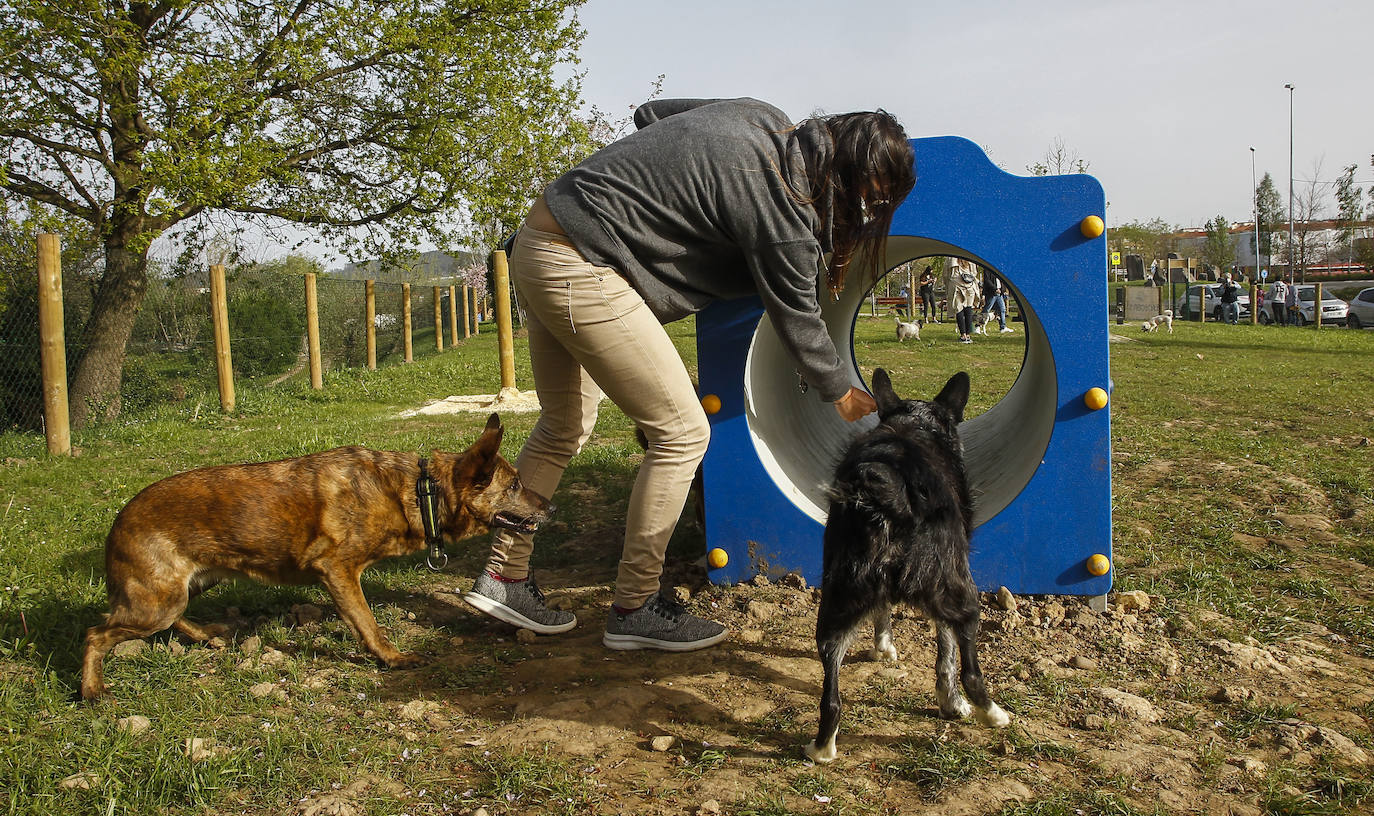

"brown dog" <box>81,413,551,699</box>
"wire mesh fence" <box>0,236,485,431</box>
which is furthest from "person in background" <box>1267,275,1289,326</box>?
"brown dog" <box>81,413,551,699</box>

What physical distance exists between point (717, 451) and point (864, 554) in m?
1.52

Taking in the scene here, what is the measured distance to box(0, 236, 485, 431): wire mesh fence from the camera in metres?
9.62

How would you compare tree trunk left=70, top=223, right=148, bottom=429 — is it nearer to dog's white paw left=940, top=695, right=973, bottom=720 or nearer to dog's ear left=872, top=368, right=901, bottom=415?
dog's ear left=872, top=368, right=901, bottom=415

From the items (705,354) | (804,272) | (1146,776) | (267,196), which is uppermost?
(267,196)

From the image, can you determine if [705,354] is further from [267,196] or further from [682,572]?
[267,196]

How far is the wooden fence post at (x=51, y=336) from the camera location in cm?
829

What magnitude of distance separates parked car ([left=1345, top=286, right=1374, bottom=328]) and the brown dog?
106ft

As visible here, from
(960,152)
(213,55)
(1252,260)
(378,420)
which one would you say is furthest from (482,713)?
(1252,260)

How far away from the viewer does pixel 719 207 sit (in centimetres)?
291

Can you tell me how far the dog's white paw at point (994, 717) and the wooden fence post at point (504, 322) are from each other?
901cm

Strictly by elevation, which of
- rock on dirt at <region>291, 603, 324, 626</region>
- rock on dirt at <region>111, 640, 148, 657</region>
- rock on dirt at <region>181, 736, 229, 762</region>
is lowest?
rock on dirt at <region>181, 736, 229, 762</region>

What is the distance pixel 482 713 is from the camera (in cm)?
307

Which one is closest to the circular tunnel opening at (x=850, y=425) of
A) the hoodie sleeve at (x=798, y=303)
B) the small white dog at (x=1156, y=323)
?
the hoodie sleeve at (x=798, y=303)

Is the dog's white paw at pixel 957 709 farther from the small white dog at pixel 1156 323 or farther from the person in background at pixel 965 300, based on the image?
the small white dog at pixel 1156 323
